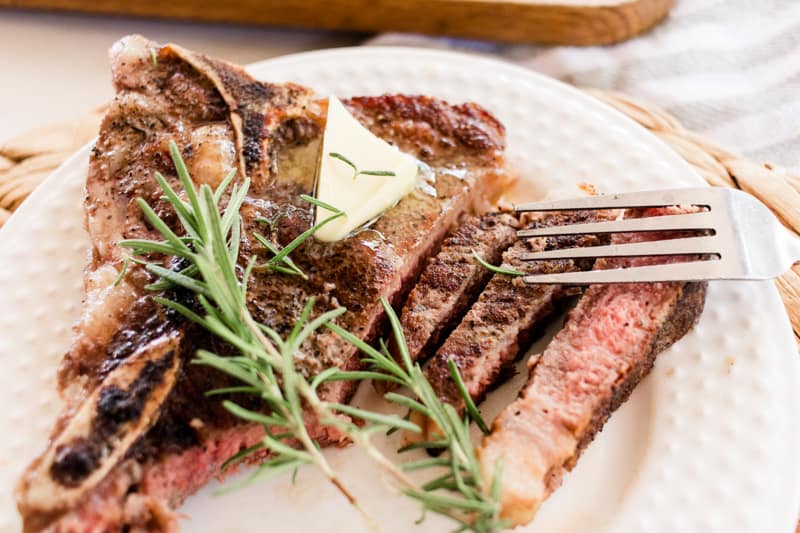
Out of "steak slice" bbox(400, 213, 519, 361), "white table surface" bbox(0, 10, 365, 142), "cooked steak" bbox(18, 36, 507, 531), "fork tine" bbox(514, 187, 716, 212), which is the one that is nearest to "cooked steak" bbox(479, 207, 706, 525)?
"fork tine" bbox(514, 187, 716, 212)

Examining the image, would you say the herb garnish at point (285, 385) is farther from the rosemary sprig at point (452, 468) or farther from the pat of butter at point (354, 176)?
the pat of butter at point (354, 176)

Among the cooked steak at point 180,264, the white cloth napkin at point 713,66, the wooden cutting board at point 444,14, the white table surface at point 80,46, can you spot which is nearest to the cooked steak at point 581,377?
the cooked steak at point 180,264

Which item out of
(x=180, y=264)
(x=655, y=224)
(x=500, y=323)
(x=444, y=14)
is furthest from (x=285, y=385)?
(x=444, y=14)

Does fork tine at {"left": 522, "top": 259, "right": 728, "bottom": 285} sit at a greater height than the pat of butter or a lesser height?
lesser

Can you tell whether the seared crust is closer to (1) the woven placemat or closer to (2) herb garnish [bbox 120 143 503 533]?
(2) herb garnish [bbox 120 143 503 533]

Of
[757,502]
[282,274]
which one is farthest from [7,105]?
[757,502]
